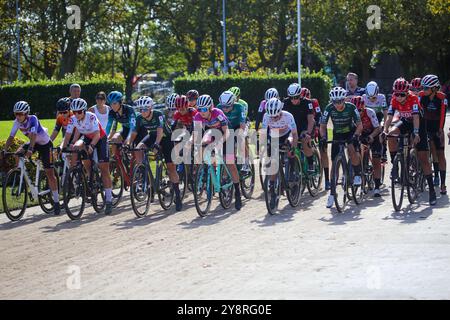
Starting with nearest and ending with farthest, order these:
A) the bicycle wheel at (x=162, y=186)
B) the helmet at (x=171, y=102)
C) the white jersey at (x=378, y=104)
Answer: the bicycle wheel at (x=162, y=186)
the helmet at (x=171, y=102)
the white jersey at (x=378, y=104)

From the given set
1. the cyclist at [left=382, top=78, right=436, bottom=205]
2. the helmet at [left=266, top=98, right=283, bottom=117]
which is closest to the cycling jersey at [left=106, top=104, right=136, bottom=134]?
the helmet at [left=266, top=98, right=283, bottom=117]

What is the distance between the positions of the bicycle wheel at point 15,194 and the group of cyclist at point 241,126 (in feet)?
1.41

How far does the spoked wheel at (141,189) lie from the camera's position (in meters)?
14.3

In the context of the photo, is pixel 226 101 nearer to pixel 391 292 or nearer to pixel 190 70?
pixel 391 292

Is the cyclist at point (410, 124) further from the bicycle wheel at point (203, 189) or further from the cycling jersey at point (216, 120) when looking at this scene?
the bicycle wheel at point (203, 189)

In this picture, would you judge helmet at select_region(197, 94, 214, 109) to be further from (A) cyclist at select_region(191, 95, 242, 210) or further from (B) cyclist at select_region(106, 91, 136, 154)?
(B) cyclist at select_region(106, 91, 136, 154)

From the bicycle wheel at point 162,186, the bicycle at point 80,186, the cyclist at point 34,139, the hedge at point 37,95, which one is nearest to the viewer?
the bicycle at point 80,186

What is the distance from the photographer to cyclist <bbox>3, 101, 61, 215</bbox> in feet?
47.9

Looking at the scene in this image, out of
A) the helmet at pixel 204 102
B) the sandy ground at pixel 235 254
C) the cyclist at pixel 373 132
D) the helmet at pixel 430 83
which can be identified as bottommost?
the sandy ground at pixel 235 254

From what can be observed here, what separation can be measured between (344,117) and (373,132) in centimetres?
113

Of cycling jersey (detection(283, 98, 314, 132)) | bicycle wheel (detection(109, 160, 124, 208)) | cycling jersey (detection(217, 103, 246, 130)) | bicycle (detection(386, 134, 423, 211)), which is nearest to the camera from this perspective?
bicycle (detection(386, 134, 423, 211))

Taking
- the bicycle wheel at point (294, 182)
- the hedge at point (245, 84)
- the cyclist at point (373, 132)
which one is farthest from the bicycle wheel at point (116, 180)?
the hedge at point (245, 84)

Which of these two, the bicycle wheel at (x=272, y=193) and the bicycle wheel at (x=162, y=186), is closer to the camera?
the bicycle wheel at (x=272, y=193)

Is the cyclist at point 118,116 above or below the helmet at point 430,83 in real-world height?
below
